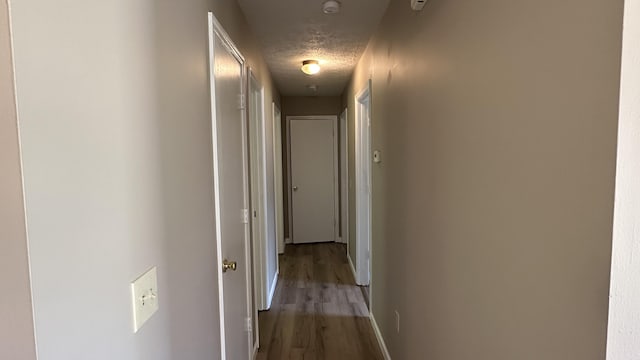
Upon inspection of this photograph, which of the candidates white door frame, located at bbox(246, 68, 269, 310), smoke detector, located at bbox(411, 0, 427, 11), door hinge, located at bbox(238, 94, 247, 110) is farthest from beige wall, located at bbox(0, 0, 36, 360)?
white door frame, located at bbox(246, 68, 269, 310)

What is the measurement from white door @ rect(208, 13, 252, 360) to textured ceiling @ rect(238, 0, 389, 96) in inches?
16.6

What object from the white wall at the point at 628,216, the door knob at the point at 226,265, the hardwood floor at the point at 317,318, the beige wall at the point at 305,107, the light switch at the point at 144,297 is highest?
the beige wall at the point at 305,107

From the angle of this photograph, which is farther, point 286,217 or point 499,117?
point 286,217

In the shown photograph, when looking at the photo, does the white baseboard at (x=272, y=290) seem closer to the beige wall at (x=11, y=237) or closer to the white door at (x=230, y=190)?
the white door at (x=230, y=190)

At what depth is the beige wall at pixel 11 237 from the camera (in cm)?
51

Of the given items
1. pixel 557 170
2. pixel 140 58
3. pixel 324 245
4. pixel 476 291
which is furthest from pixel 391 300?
pixel 324 245

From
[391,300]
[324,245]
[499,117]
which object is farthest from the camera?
[324,245]

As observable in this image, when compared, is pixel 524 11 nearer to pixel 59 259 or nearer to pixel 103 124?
pixel 103 124

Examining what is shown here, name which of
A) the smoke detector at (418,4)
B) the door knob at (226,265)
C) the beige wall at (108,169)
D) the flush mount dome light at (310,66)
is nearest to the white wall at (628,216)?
the beige wall at (108,169)

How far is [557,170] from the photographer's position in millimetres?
764

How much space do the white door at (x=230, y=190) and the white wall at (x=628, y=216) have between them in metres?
1.30

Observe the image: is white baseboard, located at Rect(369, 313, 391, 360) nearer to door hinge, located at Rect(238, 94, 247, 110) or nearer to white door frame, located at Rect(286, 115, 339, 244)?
door hinge, located at Rect(238, 94, 247, 110)

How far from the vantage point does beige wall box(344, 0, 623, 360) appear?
0.67 meters

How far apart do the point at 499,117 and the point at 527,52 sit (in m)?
0.19
